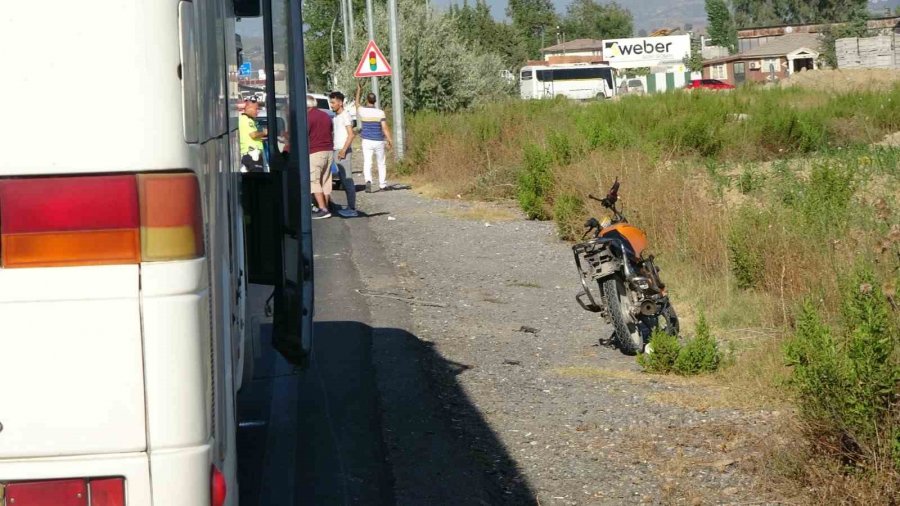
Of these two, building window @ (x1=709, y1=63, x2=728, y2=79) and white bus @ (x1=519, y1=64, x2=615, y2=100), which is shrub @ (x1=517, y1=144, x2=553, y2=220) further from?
building window @ (x1=709, y1=63, x2=728, y2=79)

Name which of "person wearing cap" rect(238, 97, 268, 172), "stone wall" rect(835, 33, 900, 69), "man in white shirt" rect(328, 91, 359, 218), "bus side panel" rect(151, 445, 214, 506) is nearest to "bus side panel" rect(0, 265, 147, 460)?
"bus side panel" rect(151, 445, 214, 506)

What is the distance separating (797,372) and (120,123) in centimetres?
367

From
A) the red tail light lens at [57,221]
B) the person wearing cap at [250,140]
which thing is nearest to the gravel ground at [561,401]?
the person wearing cap at [250,140]

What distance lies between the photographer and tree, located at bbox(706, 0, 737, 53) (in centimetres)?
14462

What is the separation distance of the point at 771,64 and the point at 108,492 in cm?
10442

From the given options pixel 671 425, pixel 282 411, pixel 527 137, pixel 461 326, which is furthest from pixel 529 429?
pixel 527 137

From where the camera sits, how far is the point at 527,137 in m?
19.5

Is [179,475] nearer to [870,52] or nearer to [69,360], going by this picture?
[69,360]

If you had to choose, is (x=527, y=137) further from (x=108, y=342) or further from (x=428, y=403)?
(x=108, y=342)

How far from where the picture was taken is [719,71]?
11581cm

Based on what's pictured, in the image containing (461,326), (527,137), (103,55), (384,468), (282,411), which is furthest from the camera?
(527,137)

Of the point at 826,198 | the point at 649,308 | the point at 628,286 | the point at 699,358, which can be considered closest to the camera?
the point at 699,358

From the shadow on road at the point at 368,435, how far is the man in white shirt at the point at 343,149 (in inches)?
373

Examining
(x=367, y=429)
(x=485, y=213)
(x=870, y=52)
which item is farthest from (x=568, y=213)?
(x=870, y=52)
